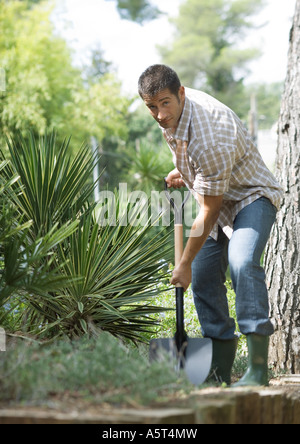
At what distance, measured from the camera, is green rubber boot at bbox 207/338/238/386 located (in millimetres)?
3455

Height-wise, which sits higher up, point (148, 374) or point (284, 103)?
point (284, 103)

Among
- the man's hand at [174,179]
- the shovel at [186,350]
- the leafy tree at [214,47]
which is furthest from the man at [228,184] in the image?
the leafy tree at [214,47]

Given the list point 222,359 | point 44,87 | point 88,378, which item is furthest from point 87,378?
point 44,87

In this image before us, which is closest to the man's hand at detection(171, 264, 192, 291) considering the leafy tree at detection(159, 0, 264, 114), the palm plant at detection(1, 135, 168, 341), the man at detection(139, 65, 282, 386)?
the man at detection(139, 65, 282, 386)

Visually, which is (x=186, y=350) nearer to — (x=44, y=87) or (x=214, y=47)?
(x=44, y=87)

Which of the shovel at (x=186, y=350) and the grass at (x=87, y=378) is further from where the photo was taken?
the shovel at (x=186, y=350)

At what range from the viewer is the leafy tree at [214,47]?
3594 centimetres

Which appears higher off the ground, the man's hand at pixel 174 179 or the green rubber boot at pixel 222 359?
the man's hand at pixel 174 179

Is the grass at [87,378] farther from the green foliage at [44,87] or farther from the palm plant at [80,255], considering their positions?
the green foliage at [44,87]

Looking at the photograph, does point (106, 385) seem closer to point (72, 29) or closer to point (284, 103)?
point (284, 103)

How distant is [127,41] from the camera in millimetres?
30578

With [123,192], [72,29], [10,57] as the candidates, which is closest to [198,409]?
[123,192]

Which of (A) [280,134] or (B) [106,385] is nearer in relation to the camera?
(B) [106,385]
